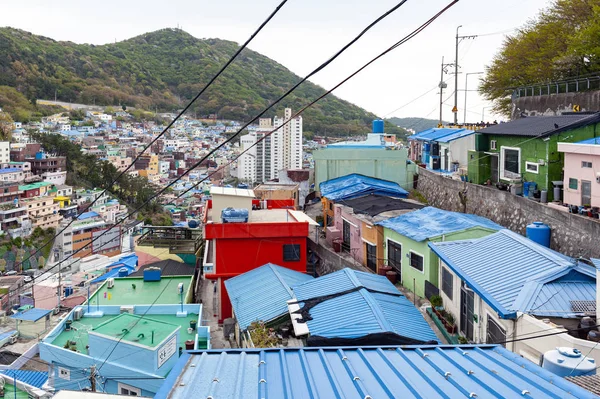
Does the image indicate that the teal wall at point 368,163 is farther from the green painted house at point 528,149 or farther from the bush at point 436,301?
the bush at point 436,301

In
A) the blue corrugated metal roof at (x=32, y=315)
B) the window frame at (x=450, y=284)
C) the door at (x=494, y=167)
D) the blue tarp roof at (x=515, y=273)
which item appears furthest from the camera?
the blue corrugated metal roof at (x=32, y=315)

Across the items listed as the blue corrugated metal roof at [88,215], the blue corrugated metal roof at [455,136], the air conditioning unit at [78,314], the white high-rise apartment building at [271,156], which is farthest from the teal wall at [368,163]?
the white high-rise apartment building at [271,156]

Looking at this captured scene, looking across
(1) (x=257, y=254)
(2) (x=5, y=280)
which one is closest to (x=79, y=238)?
(2) (x=5, y=280)

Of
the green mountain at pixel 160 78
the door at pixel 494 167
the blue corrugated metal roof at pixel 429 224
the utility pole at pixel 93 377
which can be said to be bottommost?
the utility pole at pixel 93 377

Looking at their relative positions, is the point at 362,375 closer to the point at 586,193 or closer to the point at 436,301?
the point at 436,301

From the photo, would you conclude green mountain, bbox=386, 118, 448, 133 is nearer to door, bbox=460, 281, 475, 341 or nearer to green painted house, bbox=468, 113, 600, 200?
green painted house, bbox=468, 113, 600, 200

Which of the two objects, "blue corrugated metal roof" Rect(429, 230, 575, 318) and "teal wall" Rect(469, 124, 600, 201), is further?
"teal wall" Rect(469, 124, 600, 201)

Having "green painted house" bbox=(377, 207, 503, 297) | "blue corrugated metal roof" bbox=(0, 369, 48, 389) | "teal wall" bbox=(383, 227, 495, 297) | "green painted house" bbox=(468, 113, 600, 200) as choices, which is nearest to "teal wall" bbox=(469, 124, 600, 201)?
"green painted house" bbox=(468, 113, 600, 200)
